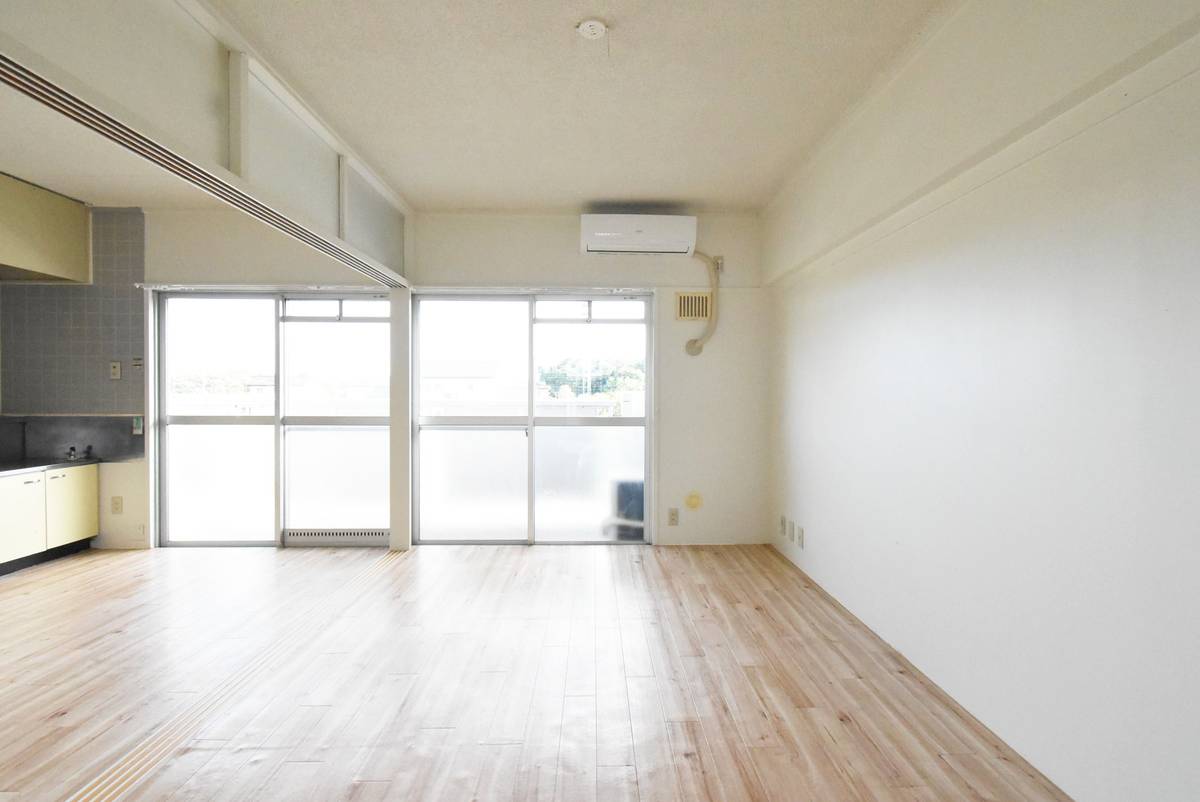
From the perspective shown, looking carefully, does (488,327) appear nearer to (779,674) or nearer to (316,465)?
(316,465)

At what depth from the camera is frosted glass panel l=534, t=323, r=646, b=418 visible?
491 cm

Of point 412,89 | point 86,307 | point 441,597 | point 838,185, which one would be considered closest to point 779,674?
point 441,597

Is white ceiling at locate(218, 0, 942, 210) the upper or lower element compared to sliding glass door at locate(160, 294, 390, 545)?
upper

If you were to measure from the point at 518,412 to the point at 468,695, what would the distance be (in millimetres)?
2758

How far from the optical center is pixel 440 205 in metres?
4.54

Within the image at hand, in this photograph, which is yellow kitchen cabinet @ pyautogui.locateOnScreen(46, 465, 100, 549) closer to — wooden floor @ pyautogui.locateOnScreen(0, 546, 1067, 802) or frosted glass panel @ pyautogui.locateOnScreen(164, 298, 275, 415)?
wooden floor @ pyautogui.locateOnScreen(0, 546, 1067, 802)

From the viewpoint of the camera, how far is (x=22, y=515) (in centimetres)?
406

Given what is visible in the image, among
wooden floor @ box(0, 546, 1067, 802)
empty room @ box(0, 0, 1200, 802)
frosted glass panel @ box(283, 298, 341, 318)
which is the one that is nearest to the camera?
empty room @ box(0, 0, 1200, 802)

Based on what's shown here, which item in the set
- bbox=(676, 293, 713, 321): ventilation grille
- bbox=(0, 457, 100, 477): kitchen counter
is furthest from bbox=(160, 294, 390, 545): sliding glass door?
bbox=(676, 293, 713, 321): ventilation grille

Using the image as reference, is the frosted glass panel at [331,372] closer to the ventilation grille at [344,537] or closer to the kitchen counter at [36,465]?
the ventilation grille at [344,537]

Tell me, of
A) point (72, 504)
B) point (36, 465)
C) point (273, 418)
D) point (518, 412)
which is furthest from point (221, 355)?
point (518, 412)

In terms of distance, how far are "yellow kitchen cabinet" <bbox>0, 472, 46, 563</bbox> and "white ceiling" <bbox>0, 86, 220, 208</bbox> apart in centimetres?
221

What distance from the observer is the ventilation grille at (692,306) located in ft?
15.8

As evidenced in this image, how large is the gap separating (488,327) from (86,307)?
339cm
